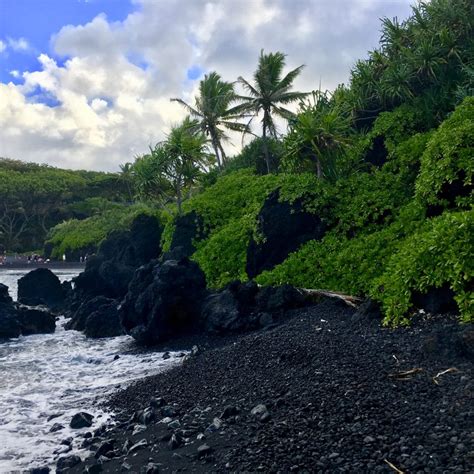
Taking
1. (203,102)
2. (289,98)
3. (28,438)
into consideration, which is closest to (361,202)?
(28,438)

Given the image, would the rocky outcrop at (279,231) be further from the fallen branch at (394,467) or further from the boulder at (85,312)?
the fallen branch at (394,467)

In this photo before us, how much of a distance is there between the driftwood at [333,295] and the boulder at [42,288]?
673 inches

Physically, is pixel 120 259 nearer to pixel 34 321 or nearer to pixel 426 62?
pixel 34 321

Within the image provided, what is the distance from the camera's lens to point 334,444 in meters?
5.32

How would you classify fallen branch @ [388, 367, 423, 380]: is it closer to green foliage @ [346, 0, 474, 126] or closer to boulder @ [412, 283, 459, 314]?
boulder @ [412, 283, 459, 314]

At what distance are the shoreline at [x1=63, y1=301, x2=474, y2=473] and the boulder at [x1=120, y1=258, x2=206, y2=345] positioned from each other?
4.54 m

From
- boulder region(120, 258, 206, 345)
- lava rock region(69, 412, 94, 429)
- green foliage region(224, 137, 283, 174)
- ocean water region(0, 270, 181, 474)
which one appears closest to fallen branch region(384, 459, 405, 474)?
ocean water region(0, 270, 181, 474)

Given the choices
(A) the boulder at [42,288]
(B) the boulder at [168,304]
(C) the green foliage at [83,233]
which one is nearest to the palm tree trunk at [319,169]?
(B) the boulder at [168,304]

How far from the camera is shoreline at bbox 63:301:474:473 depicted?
511 centimetres

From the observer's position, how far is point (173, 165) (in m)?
31.7

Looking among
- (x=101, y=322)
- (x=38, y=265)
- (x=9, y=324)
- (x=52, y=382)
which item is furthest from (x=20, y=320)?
(x=38, y=265)

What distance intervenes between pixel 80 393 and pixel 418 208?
923cm

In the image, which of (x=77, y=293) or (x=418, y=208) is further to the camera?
(x=77, y=293)

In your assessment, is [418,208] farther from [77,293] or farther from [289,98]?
[289,98]
